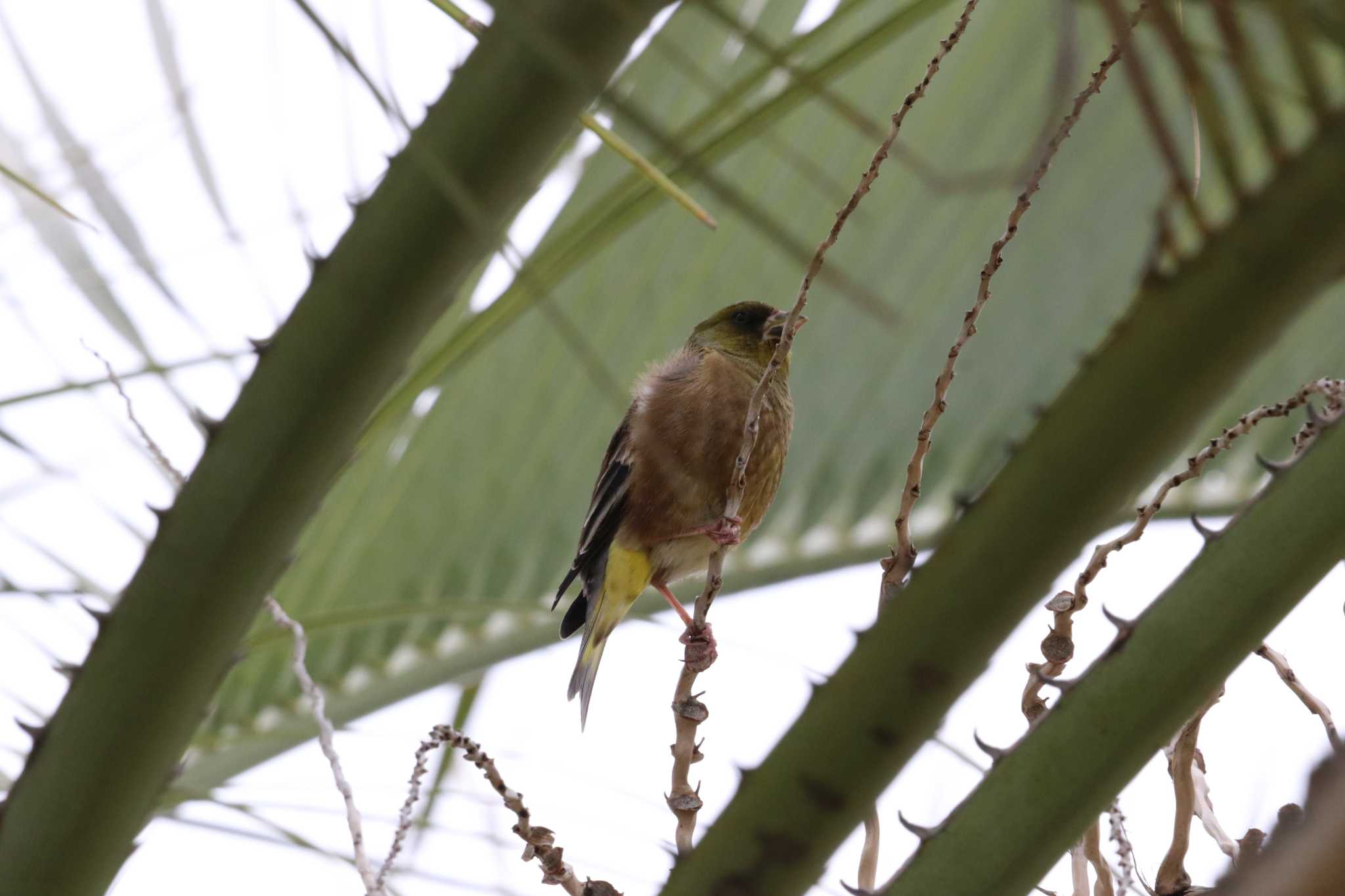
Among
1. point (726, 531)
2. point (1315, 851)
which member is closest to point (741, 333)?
point (726, 531)

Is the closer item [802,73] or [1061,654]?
[802,73]

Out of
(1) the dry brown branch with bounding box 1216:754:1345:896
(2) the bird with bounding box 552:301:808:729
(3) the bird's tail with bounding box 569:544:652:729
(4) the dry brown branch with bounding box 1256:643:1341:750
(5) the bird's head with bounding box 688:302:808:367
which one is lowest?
(1) the dry brown branch with bounding box 1216:754:1345:896

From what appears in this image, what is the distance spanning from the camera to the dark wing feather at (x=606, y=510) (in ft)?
13.3

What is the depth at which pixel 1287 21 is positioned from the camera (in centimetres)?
64

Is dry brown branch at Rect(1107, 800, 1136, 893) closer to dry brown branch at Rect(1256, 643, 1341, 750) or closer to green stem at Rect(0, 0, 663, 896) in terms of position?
dry brown branch at Rect(1256, 643, 1341, 750)

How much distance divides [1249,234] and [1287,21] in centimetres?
29

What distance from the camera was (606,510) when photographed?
13.4ft

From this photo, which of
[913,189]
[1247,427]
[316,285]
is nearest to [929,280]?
[913,189]

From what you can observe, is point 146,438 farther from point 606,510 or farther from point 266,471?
point 606,510

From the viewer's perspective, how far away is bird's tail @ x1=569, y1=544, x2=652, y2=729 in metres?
4.21

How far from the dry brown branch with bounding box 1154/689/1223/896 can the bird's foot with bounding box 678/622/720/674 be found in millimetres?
689

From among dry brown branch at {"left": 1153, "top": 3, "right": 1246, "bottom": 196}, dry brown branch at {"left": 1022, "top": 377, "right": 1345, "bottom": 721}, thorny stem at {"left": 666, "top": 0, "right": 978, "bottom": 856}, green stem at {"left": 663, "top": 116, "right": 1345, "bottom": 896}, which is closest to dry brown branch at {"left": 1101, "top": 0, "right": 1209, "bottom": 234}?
dry brown branch at {"left": 1153, "top": 3, "right": 1246, "bottom": 196}

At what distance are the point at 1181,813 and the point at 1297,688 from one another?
211 millimetres

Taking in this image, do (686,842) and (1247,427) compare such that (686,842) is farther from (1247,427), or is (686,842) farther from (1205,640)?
→ (1247,427)
